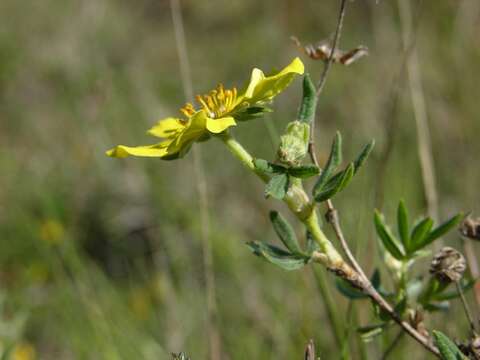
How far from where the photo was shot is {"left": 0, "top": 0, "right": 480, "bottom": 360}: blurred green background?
223 centimetres

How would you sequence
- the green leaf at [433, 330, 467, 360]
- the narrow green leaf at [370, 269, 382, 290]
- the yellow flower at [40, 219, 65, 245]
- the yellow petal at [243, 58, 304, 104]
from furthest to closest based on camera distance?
the yellow flower at [40, 219, 65, 245] < the narrow green leaf at [370, 269, 382, 290] < the yellow petal at [243, 58, 304, 104] < the green leaf at [433, 330, 467, 360]

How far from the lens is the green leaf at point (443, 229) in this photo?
3.56 feet

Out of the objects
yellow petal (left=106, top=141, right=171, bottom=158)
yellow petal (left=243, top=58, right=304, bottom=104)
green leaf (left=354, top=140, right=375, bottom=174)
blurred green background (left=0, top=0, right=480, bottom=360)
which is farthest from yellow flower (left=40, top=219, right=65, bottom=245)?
green leaf (left=354, top=140, right=375, bottom=174)

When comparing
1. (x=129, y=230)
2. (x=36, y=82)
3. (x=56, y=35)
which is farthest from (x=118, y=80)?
(x=129, y=230)

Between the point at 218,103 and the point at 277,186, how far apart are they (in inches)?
11.5

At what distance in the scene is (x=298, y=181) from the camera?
105 centimetres

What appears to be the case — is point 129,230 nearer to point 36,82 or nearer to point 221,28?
point 36,82

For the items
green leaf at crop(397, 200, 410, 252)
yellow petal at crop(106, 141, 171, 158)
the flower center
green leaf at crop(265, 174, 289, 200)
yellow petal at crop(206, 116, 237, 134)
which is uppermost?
the flower center

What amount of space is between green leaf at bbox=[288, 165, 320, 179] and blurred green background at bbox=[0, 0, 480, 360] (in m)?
0.63

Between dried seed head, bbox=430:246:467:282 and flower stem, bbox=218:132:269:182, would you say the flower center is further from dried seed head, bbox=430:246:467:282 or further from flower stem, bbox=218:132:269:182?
dried seed head, bbox=430:246:467:282

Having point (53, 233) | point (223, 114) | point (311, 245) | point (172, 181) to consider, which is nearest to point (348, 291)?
point (311, 245)

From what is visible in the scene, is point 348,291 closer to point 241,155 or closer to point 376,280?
point 376,280

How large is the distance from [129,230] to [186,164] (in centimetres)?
56

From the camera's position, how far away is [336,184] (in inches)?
39.4
